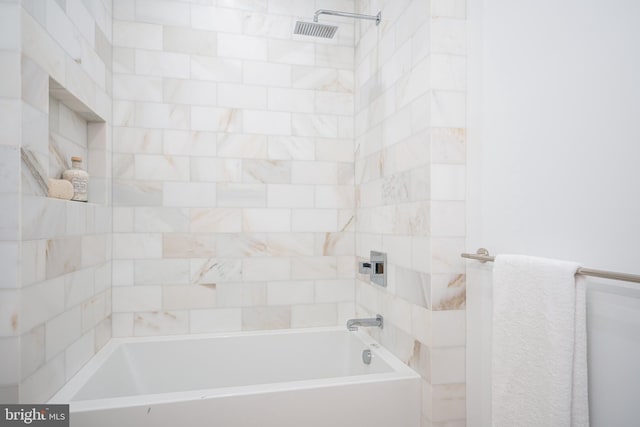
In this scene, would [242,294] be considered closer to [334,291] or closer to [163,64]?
[334,291]

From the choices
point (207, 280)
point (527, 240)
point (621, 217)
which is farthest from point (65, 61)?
point (621, 217)

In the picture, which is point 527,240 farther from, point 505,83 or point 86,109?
point 86,109

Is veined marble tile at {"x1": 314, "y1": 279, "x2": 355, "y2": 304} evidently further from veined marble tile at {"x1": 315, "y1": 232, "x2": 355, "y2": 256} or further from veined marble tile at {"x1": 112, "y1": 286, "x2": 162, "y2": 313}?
veined marble tile at {"x1": 112, "y1": 286, "x2": 162, "y2": 313}

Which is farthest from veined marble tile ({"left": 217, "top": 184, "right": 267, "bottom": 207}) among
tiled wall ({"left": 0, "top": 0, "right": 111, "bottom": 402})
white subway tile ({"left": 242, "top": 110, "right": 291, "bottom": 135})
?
tiled wall ({"left": 0, "top": 0, "right": 111, "bottom": 402})

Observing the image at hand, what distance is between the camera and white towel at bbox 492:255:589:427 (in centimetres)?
103

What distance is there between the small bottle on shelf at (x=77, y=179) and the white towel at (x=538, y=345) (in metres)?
1.76

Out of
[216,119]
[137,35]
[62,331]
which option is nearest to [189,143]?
[216,119]

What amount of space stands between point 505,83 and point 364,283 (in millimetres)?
1379

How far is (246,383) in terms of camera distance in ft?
7.44

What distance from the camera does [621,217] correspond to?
98 centimetres

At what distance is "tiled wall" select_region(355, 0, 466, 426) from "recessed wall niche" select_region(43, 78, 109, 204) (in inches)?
57.3

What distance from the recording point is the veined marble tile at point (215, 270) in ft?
7.57

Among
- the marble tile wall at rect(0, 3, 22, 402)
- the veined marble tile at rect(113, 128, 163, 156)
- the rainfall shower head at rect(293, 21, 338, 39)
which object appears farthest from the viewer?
the veined marble tile at rect(113, 128, 163, 156)

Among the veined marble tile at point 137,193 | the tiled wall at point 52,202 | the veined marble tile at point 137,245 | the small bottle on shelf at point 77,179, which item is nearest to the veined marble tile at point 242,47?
the tiled wall at point 52,202
